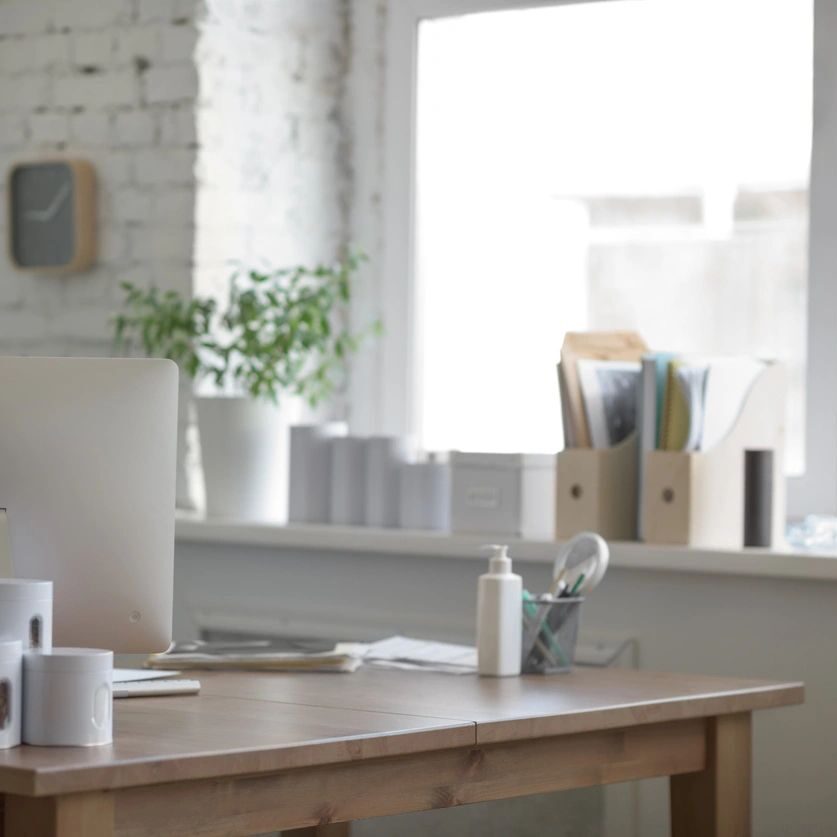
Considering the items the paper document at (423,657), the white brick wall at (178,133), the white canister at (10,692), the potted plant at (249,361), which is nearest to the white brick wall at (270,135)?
the white brick wall at (178,133)

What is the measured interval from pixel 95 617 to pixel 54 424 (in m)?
0.23

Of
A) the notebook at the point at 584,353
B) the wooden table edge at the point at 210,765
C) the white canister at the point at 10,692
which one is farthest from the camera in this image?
the notebook at the point at 584,353

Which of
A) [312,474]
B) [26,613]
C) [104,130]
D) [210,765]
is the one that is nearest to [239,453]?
[312,474]

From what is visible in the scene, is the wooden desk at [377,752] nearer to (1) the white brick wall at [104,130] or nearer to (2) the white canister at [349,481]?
(2) the white canister at [349,481]

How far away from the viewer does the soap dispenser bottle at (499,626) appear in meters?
2.31

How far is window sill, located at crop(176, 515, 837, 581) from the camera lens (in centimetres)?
271

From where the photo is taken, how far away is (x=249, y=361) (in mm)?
3352

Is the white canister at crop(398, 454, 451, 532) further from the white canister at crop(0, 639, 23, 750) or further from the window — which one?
the white canister at crop(0, 639, 23, 750)

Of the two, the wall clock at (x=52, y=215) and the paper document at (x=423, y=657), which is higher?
the wall clock at (x=52, y=215)

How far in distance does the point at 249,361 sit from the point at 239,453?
A: 0.18 metres

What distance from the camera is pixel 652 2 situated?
3.35 m

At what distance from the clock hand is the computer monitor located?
5.60ft

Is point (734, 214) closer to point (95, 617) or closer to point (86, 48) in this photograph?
point (86, 48)

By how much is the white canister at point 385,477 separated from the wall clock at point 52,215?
2.65ft
